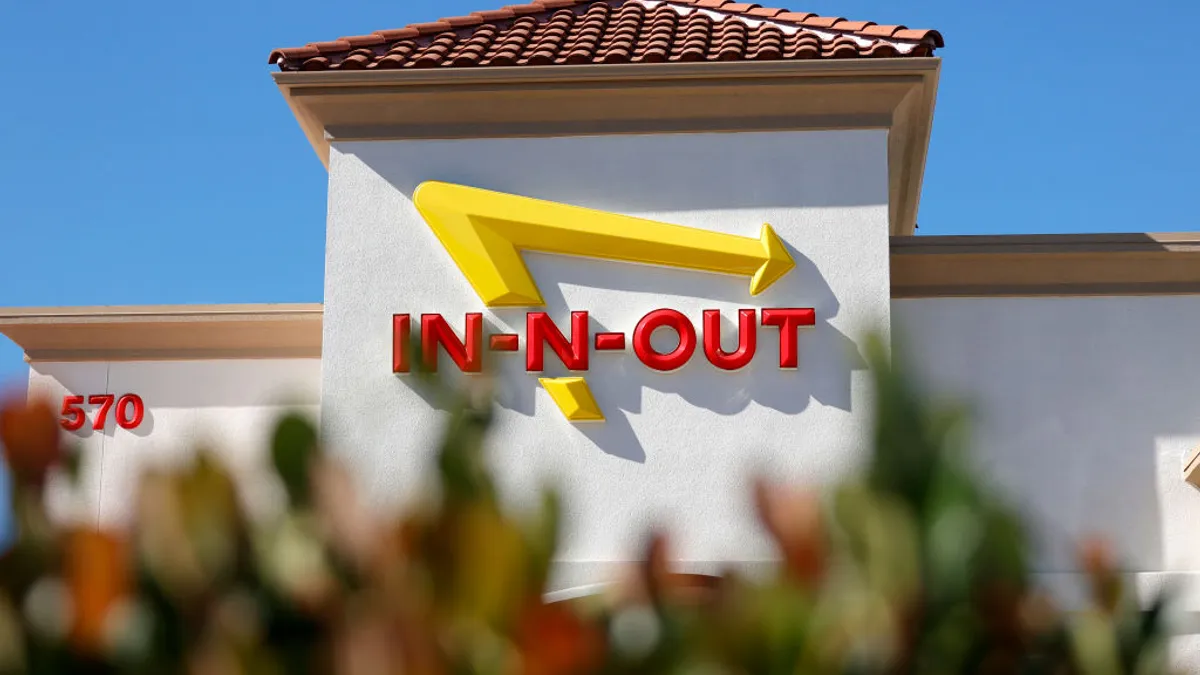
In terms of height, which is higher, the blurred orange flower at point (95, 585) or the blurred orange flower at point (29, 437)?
the blurred orange flower at point (29, 437)

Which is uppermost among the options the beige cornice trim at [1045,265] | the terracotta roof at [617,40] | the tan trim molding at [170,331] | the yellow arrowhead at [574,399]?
the terracotta roof at [617,40]

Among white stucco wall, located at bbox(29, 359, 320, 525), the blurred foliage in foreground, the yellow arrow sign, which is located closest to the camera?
the blurred foliage in foreground

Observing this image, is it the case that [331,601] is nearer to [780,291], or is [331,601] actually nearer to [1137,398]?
[780,291]

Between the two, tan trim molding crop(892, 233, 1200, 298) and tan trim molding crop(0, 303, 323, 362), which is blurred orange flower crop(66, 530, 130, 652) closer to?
tan trim molding crop(892, 233, 1200, 298)

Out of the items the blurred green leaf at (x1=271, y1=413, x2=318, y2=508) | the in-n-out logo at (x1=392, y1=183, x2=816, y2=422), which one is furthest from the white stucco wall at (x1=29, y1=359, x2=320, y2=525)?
the blurred green leaf at (x1=271, y1=413, x2=318, y2=508)

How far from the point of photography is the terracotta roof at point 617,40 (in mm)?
11633

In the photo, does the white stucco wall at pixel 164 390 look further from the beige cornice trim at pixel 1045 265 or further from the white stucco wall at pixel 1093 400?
the white stucco wall at pixel 1093 400

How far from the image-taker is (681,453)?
1104cm

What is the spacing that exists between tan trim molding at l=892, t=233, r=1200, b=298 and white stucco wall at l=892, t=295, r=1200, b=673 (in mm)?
111

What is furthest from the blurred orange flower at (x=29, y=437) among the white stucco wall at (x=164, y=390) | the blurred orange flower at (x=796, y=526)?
the white stucco wall at (x=164, y=390)

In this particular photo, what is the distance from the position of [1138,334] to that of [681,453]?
164 inches

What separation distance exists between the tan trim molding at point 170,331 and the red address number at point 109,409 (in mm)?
411

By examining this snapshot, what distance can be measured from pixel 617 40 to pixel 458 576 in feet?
36.3

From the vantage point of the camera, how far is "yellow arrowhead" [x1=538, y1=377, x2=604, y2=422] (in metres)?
11.0
